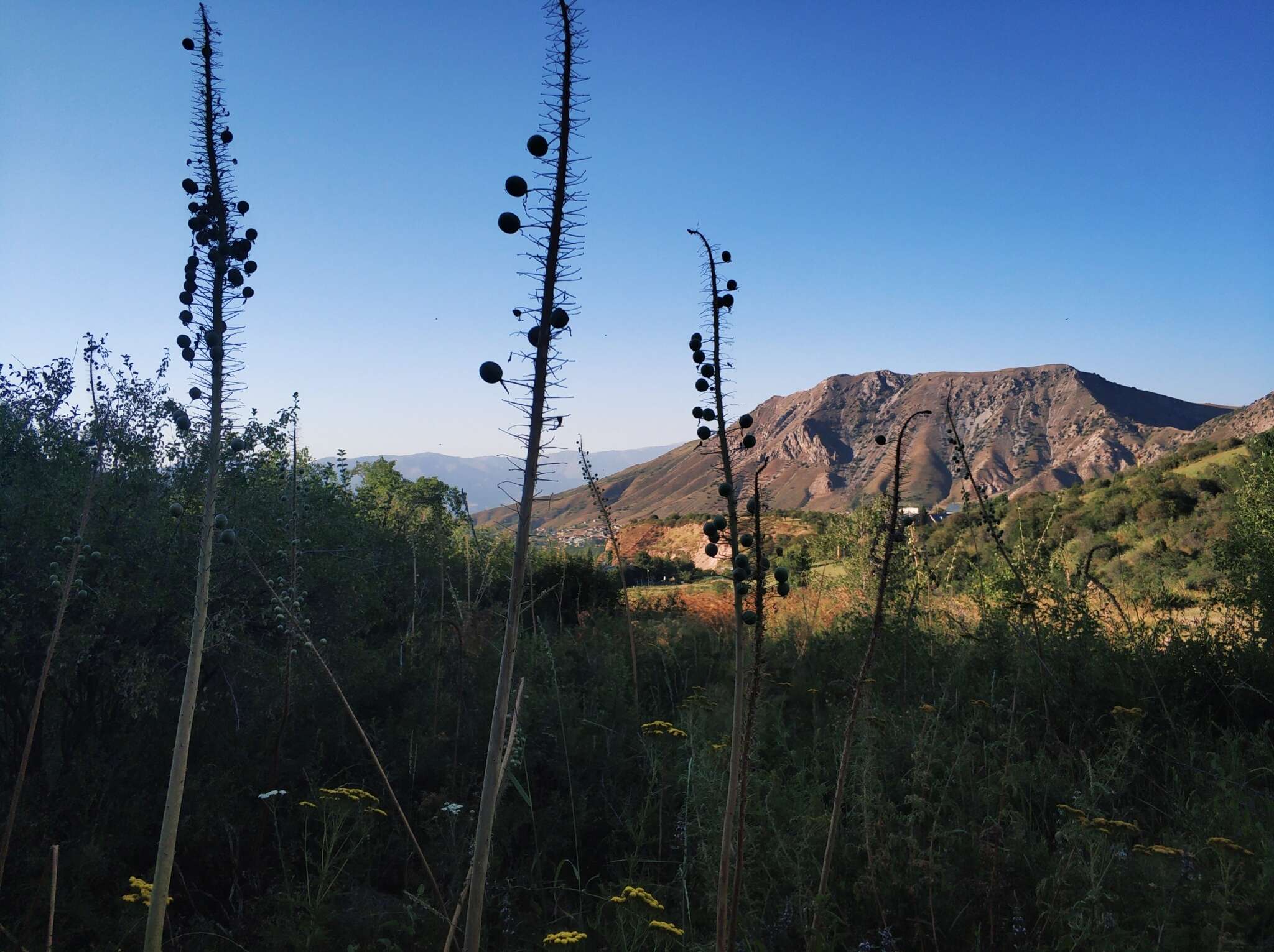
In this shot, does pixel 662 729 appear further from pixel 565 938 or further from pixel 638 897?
pixel 565 938

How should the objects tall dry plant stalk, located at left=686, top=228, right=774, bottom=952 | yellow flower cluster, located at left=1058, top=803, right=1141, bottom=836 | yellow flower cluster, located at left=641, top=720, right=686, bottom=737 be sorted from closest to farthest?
1. tall dry plant stalk, located at left=686, top=228, right=774, bottom=952
2. yellow flower cluster, located at left=1058, top=803, right=1141, bottom=836
3. yellow flower cluster, located at left=641, top=720, right=686, bottom=737

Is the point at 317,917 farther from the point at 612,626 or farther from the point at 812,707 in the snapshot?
the point at 612,626

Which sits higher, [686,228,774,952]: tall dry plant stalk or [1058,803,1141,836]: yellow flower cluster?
[686,228,774,952]: tall dry plant stalk

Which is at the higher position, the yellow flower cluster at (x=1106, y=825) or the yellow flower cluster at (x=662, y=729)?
the yellow flower cluster at (x=662, y=729)

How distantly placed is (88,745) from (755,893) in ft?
14.6

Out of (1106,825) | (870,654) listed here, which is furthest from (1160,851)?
(870,654)

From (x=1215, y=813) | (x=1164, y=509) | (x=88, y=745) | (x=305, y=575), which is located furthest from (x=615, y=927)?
(x=1164, y=509)

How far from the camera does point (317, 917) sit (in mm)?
3338

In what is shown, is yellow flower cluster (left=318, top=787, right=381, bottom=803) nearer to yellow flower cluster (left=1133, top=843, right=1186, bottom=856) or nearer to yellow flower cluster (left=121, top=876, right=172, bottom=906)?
yellow flower cluster (left=121, top=876, right=172, bottom=906)

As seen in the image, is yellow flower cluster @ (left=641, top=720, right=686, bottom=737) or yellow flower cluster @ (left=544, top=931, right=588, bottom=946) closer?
yellow flower cluster @ (left=544, top=931, right=588, bottom=946)

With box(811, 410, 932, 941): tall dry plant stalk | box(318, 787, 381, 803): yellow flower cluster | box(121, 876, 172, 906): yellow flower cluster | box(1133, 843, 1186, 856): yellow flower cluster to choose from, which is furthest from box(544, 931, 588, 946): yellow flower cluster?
box(1133, 843, 1186, 856): yellow flower cluster

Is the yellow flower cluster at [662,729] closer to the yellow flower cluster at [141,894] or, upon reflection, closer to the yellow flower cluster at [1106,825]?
the yellow flower cluster at [1106,825]

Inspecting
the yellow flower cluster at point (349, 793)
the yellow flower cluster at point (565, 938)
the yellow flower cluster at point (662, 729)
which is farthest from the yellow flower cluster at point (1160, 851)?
the yellow flower cluster at point (349, 793)

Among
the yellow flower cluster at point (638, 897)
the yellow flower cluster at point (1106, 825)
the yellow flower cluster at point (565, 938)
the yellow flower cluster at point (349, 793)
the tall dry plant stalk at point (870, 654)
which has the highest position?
the tall dry plant stalk at point (870, 654)
